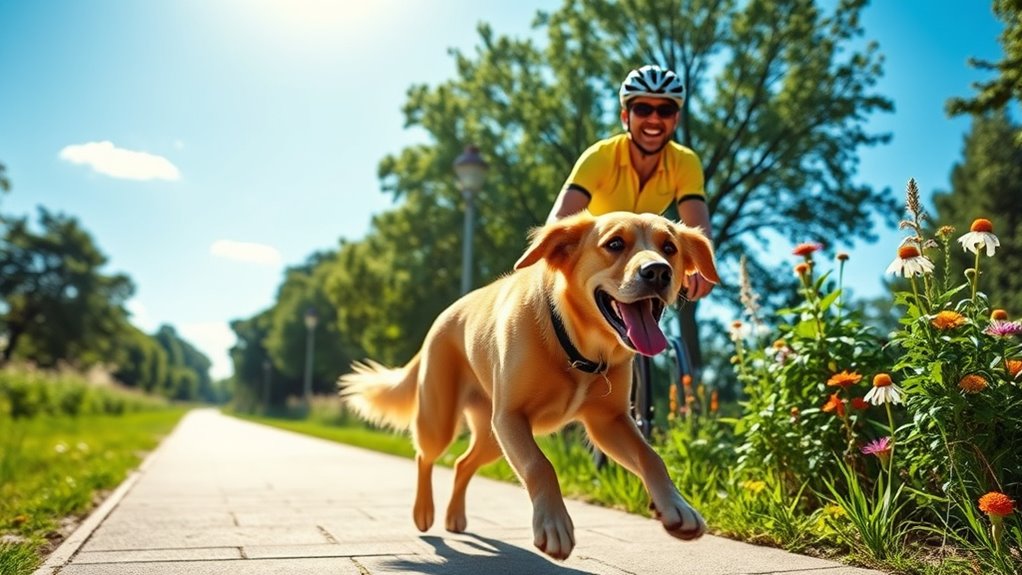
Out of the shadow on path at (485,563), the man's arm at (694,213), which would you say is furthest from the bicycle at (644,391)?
the shadow on path at (485,563)

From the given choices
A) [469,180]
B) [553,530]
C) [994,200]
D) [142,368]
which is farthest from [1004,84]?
[142,368]

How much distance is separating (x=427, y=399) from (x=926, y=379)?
241cm

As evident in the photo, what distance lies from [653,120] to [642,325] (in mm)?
1832

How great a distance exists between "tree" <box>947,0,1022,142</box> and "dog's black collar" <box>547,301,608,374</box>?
12.2 meters

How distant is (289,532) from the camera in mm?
4453

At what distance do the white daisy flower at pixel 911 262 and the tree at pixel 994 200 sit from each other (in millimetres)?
26716

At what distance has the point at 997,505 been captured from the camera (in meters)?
2.69

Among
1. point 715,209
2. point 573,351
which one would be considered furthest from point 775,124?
point 573,351

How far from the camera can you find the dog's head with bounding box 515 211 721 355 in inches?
A: 113

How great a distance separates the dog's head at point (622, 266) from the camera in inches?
113

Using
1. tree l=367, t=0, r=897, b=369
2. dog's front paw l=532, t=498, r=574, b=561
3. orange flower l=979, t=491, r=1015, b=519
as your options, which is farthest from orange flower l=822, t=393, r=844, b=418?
tree l=367, t=0, r=897, b=369

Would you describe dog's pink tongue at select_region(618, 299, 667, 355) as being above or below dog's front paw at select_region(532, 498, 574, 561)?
above

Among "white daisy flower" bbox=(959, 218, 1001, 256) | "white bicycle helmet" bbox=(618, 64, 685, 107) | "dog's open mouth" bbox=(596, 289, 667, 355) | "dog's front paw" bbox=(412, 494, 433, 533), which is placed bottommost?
"dog's front paw" bbox=(412, 494, 433, 533)

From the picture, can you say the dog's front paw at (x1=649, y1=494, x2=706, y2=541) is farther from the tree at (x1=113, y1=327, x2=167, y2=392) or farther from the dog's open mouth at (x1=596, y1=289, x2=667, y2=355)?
the tree at (x1=113, y1=327, x2=167, y2=392)
